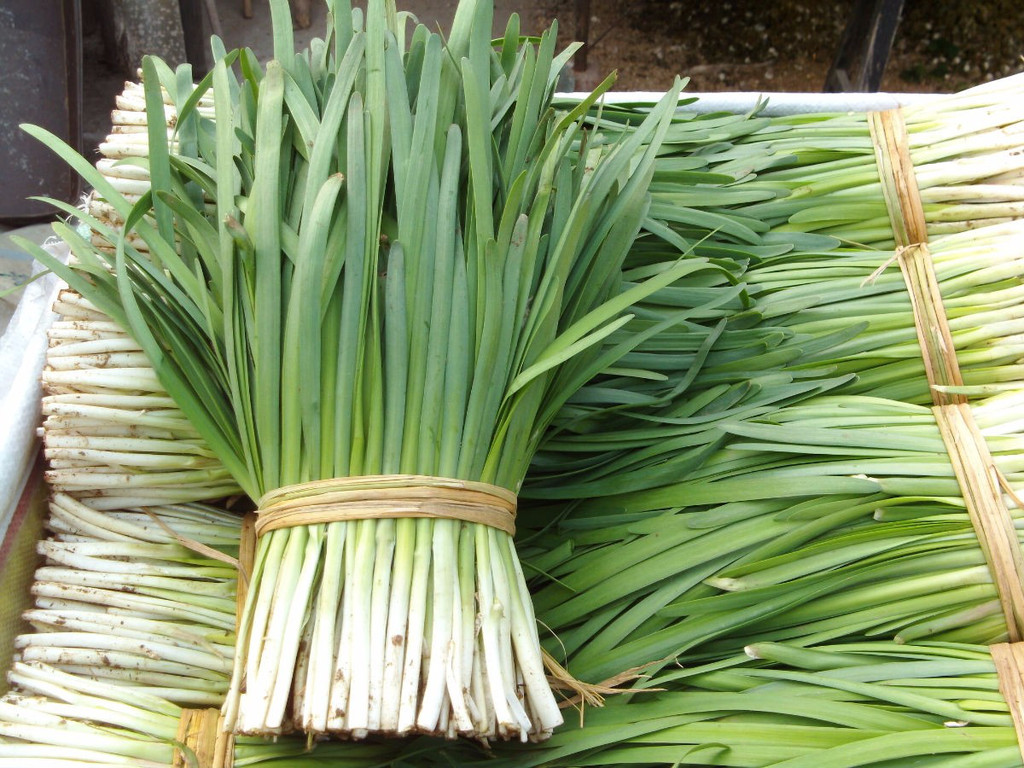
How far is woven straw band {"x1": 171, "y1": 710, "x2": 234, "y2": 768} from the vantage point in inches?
38.9

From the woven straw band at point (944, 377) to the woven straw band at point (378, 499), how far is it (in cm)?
57

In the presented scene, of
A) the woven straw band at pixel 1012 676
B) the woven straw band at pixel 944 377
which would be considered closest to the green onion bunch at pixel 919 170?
the woven straw band at pixel 944 377

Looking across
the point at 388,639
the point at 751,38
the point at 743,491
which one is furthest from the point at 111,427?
the point at 751,38

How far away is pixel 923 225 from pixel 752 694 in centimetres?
73

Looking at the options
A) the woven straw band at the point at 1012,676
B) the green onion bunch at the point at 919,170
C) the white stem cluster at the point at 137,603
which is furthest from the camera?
the green onion bunch at the point at 919,170

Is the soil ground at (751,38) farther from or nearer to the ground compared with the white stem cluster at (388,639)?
farther from the ground

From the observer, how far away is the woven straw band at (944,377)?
1005mm

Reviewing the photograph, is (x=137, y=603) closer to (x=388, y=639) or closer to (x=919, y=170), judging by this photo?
(x=388, y=639)

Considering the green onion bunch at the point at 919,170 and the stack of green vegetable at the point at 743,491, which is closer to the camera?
the stack of green vegetable at the point at 743,491

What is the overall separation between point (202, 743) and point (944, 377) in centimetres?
101

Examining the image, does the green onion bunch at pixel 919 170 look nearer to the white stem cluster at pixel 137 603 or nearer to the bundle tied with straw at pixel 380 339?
the bundle tied with straw at pixel 380 339

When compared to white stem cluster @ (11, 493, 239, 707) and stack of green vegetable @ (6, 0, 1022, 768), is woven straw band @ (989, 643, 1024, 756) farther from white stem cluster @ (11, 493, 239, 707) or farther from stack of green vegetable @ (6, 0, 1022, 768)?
white stem cluster @ (11, 493, 239, 707)

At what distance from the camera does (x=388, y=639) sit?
860 mm

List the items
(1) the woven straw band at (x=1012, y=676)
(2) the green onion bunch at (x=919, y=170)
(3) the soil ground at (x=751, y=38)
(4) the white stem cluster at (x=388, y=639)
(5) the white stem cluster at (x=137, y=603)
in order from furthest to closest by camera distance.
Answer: (3) the soil ground at (x=751, y=38) → (2) the green onion bunch at (x=919, y=170) → (5) the white stem cluster at (x=137, y=603) → (1) the woven straw band at (x=1012, y=676) → (4) the white stem cluster at (x=388, y=639)
